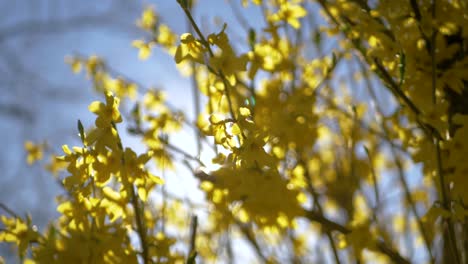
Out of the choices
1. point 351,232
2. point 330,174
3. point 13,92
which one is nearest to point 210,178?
point 351,232

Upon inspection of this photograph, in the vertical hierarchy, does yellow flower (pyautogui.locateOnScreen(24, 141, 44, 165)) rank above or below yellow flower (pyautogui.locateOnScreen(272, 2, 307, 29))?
above

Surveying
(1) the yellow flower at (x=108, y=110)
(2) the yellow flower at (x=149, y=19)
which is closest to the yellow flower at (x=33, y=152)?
(2) the yellow flower at (x=149, y=19)

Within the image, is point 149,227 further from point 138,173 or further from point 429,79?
point 429,79

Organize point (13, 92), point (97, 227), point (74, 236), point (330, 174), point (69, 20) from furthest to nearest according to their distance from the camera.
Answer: point (13, 92) → point (69, 20) → point (330, 174) → point (97, 227) → point (74, 236)

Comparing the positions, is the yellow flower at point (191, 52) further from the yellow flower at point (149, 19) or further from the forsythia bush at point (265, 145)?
the yellow flower at point (149, 19)

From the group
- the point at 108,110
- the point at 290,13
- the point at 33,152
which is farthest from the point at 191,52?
the point at 33,152

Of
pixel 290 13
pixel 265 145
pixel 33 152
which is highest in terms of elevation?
pixel 33 152

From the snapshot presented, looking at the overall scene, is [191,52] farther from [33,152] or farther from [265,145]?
[33,152]

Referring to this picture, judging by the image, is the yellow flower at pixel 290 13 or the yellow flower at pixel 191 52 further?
the yellow flower at pixel 290 13

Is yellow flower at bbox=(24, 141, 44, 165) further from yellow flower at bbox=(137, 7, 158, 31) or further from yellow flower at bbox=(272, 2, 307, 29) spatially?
yellow flower at bbox=(272, 2, 307, 29)

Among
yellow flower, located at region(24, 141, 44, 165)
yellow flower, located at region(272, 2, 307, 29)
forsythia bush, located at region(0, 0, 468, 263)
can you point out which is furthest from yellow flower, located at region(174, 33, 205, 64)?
yellow flower, located at region(24, 141, 44, 165)

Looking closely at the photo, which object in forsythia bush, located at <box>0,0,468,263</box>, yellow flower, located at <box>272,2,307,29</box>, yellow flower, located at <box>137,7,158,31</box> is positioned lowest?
forsythia bush, located at <box>0,0,468,263</box>
